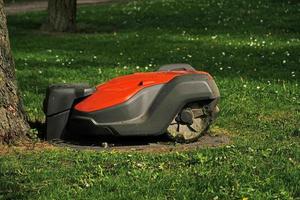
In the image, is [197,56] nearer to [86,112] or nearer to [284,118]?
[284,118]

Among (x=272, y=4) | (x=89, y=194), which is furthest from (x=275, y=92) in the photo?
(x=272, y=4)

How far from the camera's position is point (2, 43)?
593 cm

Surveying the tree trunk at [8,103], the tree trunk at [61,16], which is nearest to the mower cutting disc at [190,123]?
the tree trunk at [8,103]

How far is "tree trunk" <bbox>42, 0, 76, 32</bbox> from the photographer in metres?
15.7

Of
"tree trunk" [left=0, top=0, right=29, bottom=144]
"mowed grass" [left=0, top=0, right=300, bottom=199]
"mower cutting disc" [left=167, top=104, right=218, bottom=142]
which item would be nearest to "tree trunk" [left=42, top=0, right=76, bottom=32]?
"mowed grass" [left=0, top=0, right=300, bottom=199]

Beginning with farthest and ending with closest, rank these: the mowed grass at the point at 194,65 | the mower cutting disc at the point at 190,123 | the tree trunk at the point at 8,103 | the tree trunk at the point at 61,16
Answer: the tree trunk at the point at 61,16
the mower cutting disc at the point at 190,123
the tree trunk at the point at 8,103
the mowed grass at the point at 194,65

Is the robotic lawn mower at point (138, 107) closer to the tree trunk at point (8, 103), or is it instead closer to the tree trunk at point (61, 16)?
the tree trunk at point (8, 103)

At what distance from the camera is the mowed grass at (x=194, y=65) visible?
15.0 feet

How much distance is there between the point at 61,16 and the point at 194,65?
19.7 feet

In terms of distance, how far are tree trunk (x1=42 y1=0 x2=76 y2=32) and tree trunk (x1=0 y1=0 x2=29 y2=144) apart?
32.0 feet

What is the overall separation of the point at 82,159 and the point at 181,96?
1.07 m

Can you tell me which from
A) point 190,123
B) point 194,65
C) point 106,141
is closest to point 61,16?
point 194,65

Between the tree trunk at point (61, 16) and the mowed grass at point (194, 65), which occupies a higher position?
the tree trunk at point (61, 16)

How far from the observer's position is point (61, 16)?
52.3 ft
